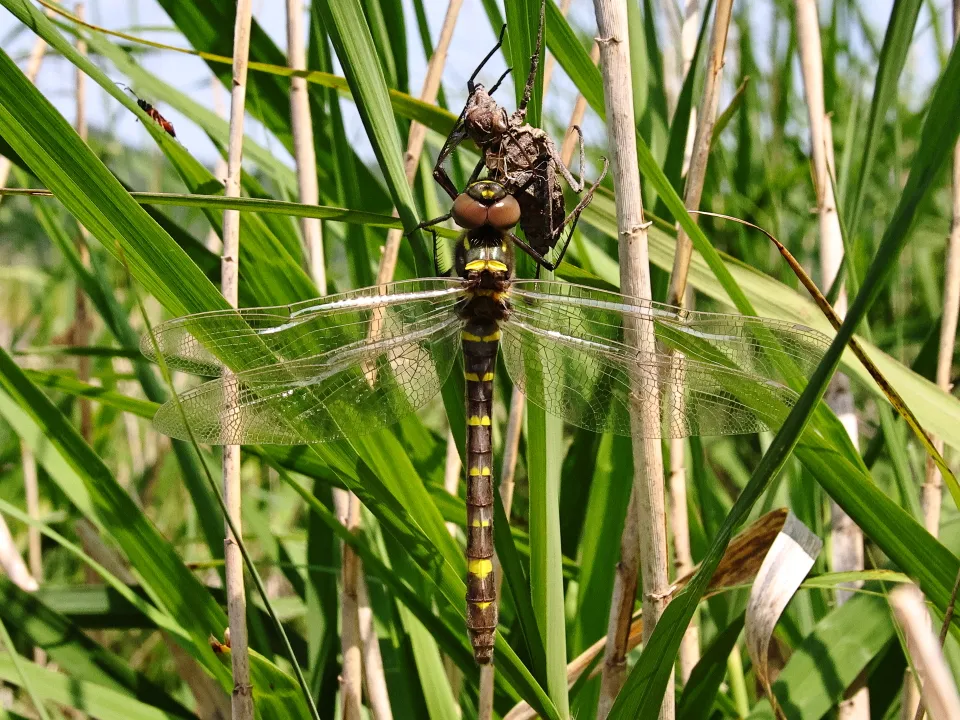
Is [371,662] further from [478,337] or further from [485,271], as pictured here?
[485,271]

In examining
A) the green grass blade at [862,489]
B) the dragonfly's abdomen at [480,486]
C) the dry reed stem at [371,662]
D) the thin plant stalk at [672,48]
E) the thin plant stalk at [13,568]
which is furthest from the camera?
the thin plant stalk at [672,48]

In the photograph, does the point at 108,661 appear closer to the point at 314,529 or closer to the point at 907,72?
the point at 314,529

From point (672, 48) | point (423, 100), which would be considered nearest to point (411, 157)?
point (423, 100)

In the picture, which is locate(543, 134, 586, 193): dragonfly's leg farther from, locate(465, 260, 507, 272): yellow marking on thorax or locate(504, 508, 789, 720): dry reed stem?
locate(504, 508, 789, 720): dry reed stem

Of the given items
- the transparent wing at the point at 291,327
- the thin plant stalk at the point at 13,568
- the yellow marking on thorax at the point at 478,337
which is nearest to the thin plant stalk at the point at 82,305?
the thin plant stalk at the point at 13,568

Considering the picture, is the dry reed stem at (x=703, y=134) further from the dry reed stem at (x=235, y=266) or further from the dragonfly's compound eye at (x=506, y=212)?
the dry reed stem at (x=235, y=266)

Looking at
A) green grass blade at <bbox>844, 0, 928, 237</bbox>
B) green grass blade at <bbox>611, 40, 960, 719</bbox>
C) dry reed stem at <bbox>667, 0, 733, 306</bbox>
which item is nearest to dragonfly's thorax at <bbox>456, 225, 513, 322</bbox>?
A: dry reed stem at <bbox>667, 0, 733, 306</bbox>
